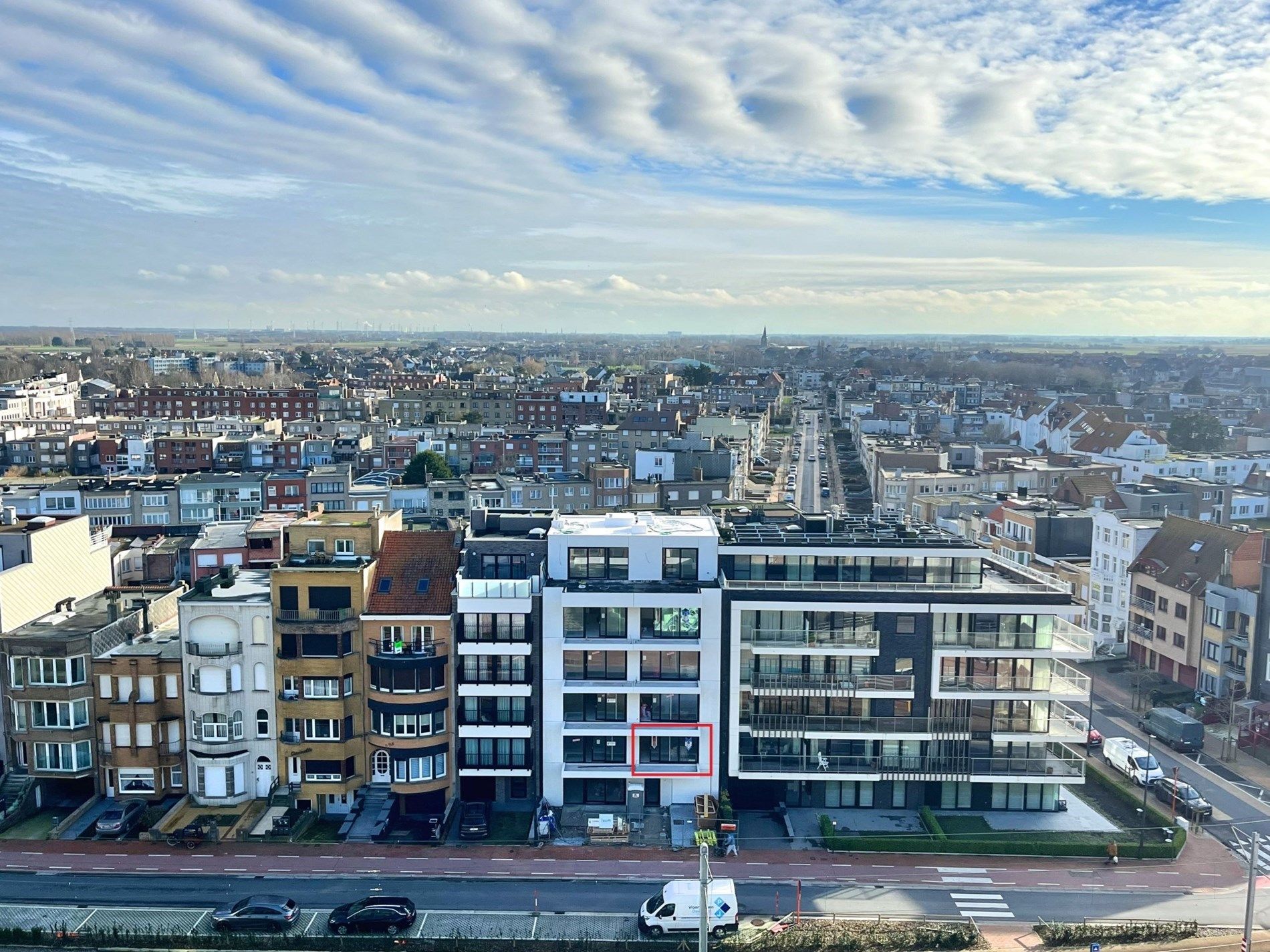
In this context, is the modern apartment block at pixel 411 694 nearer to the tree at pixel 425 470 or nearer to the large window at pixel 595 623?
the large window at pixel 595 623

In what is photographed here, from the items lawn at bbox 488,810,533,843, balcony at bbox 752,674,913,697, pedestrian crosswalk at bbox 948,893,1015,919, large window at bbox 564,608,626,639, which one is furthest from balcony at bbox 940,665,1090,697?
lawn at bbox 488,810,533,843

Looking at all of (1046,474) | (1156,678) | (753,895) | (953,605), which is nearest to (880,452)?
(1046,474)

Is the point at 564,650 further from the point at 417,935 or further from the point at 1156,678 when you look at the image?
the point at 1156,678

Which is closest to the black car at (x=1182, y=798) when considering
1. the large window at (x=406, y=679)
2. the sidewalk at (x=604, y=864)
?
the sidewalk at (x=604, y=864)

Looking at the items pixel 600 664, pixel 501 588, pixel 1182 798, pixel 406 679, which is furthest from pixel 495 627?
pixel 1182 798

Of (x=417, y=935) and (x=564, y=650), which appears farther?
(x=564, y=650)
